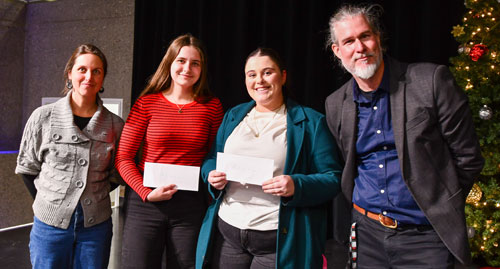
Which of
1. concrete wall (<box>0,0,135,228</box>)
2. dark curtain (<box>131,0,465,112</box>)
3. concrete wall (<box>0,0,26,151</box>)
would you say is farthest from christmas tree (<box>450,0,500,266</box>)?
concrete wall (<box>0,0,26,151</box>)

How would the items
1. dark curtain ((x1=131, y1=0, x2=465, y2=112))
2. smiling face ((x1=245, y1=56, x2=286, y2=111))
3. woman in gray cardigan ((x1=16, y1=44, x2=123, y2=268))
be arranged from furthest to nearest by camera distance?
dark curtain ((x1=131, y1=0, x2=465, y2=112))
woman in gray cardigan ((x1=16, y1=44, x2=123, y2=268))
smiling face ((x1=245, y1=56, x2=286, y2=111))

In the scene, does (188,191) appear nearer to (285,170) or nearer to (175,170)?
(175,170)

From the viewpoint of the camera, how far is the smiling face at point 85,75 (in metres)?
2.00

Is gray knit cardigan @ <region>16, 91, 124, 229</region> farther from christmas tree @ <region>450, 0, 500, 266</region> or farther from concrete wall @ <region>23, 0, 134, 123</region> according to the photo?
concrete wall @ <region>23, 0, 134, 123</region>

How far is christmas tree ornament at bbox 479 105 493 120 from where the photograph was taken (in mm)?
3104

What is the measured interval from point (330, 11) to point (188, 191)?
3.15m

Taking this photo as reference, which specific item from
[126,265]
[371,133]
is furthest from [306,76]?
[126,265]

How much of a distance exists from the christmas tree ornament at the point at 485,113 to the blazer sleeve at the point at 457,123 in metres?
1.87

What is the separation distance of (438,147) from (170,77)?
4.64ft

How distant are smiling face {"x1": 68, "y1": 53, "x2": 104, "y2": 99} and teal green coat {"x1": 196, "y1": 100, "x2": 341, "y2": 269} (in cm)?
85

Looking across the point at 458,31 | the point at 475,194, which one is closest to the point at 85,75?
the point at 458,31

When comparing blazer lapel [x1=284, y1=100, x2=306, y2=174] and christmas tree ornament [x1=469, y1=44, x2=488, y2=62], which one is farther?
christmas tree ornament [x1=469, y1=44, x2=488, y2=62]

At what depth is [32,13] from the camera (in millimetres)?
6223

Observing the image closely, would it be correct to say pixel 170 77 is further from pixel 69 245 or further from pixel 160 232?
pixel 69 245
